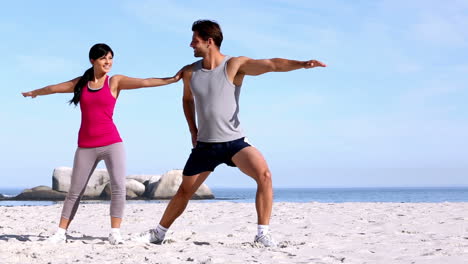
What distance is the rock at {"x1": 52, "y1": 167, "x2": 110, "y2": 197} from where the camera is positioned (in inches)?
1129

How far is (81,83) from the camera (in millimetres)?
5547

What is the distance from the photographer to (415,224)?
25.8 feet

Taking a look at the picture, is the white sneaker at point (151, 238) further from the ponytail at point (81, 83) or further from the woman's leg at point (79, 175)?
the ponytail at point (81, 83)

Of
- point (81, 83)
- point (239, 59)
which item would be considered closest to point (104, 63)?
point (81, 83)

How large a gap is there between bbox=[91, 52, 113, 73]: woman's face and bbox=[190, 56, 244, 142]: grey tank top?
0.91 m

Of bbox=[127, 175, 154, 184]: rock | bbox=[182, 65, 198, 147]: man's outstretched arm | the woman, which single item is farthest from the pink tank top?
bbox=[127, 175, 154, 184]: rock

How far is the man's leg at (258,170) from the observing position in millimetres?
5051

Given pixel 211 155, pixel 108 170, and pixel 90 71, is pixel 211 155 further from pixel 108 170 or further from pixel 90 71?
pixel 90 71

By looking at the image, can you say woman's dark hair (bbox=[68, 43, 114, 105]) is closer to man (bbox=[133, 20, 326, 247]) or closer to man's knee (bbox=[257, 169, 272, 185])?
man (bbox=[133, 20, 326, 247])

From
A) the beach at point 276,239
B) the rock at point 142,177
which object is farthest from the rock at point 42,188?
the beach at point 276,239

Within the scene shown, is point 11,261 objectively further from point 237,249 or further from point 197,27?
point 197,27

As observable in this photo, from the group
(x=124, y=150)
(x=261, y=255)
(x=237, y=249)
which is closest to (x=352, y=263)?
(x=261, y=255)

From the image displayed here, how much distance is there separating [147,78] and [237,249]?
1.93 meters

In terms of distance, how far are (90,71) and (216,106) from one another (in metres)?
1.45
